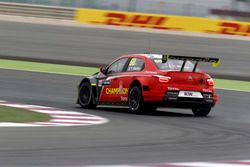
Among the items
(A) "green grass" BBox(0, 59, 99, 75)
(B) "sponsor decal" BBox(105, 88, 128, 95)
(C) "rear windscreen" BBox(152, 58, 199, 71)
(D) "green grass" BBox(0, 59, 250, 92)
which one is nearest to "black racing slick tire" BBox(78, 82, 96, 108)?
(B) "sponsor decal" BBox(105, 88, 128, 95)

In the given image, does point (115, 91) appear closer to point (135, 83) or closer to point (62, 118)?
point (135, 83)

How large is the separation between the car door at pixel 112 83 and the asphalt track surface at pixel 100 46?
847 centimetres

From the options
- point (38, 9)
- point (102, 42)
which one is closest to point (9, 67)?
point (102, 42)

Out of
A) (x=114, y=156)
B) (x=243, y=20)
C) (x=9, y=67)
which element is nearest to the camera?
(x=114, y=156)

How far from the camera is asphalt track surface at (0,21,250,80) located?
25.3m

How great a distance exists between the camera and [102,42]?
26.7 metres

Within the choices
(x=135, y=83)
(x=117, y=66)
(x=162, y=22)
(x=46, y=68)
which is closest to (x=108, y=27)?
(x=162, y=22)

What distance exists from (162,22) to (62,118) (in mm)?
14773

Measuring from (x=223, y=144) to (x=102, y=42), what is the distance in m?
15.7

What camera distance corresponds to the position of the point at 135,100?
16328 millimetres

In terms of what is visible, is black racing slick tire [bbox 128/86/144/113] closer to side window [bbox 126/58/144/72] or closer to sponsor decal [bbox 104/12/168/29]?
side window [bbox 126/58/144/72]

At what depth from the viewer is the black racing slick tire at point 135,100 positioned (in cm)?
1612

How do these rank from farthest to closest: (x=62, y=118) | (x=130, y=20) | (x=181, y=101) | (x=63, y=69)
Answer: (x=130, y=20), (x=63, y=69), (x=181, y=101), (x=62, y=118)

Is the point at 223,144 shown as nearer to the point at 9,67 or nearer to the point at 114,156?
the point at 114,156
